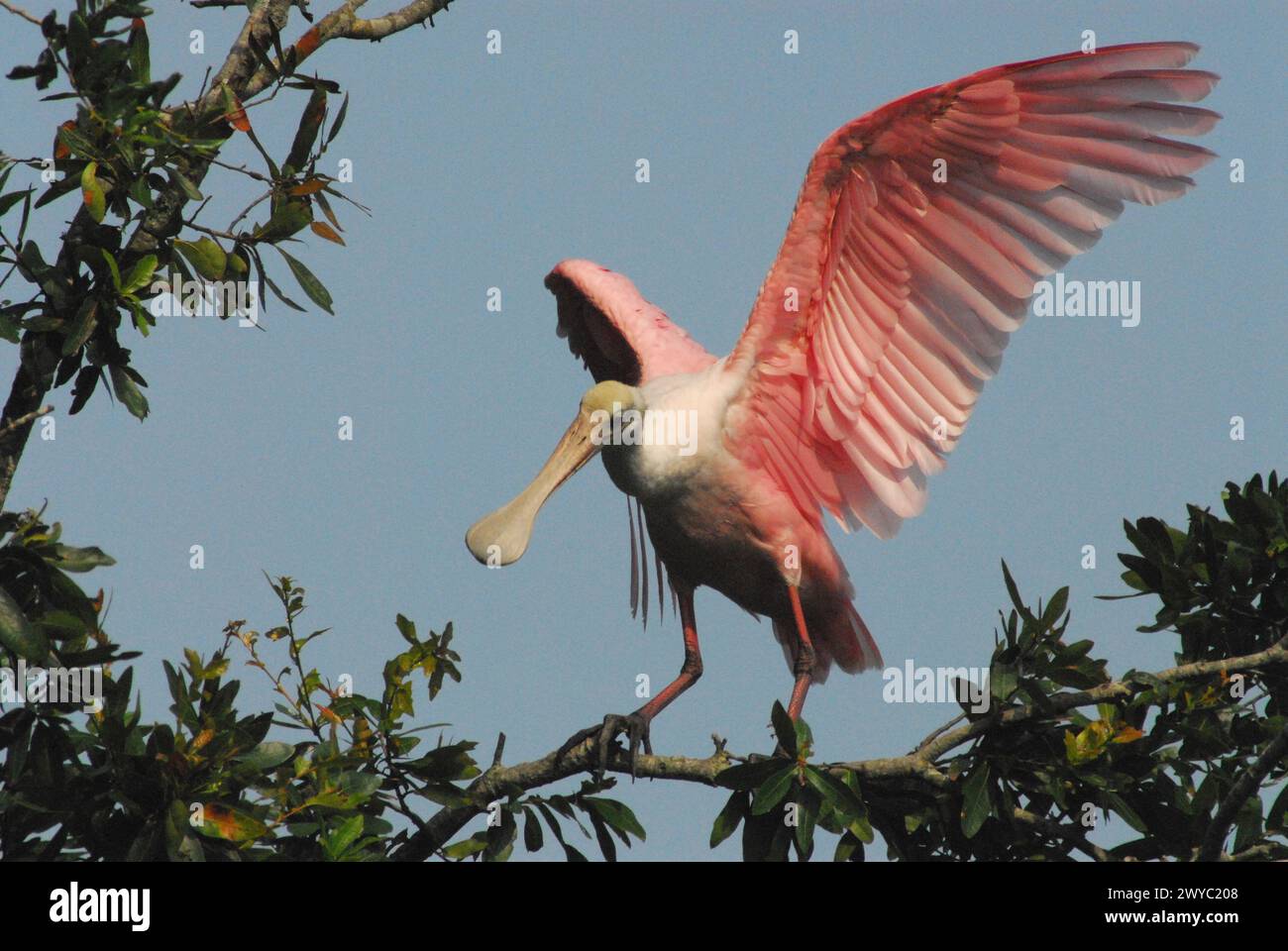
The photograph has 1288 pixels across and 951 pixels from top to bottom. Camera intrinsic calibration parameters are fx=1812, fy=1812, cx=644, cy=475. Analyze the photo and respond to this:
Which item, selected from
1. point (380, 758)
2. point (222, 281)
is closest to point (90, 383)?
point (222, 281)

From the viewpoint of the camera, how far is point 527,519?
770 cm

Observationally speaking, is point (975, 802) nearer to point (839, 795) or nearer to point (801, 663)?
point (839, 795)

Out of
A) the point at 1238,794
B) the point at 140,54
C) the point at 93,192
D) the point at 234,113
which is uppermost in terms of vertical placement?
the point at 140,54

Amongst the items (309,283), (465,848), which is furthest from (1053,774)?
(309,283)

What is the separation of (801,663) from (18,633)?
3.43 m

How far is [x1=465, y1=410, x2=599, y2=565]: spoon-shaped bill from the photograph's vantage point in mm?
7656

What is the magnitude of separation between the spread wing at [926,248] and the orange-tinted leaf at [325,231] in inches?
82.0

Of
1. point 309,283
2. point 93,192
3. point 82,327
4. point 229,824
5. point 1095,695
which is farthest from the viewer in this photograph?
point 309,283

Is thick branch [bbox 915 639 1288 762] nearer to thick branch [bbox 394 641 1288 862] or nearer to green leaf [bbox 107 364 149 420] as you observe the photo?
thick branch [bbox 394 641 1288 862]

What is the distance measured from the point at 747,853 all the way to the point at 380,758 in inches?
53.9

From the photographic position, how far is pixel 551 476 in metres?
7.80

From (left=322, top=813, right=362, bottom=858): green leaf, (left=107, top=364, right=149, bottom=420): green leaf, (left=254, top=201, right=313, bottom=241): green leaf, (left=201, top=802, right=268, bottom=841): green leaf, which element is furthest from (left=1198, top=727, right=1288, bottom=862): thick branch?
(left=107, top=364, right=149, bottom=420): green leaf

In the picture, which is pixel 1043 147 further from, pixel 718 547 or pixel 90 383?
pixel 90 383

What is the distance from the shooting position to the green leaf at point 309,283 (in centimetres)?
650
